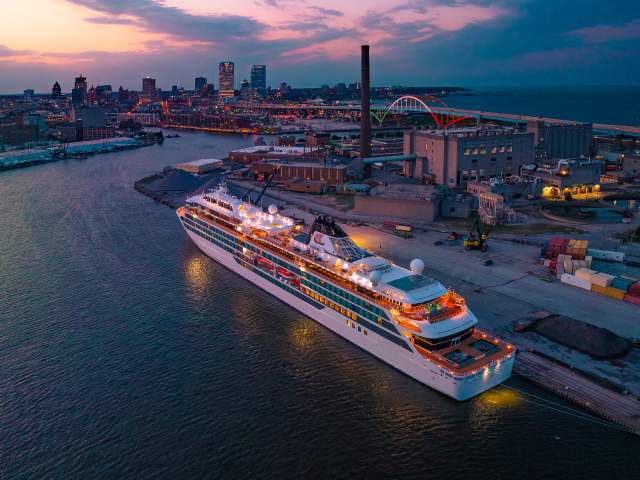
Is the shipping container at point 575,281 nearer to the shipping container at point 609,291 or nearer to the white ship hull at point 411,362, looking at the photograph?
the shipping container at point 609,291

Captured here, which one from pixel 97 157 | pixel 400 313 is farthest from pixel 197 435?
pixel 97 157

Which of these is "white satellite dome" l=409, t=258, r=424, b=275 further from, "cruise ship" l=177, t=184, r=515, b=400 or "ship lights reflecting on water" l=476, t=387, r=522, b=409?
"ship lights reflecting on water" l=476, t=387, r=522, b=409

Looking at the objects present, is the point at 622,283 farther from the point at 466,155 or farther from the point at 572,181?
the point at 466,155

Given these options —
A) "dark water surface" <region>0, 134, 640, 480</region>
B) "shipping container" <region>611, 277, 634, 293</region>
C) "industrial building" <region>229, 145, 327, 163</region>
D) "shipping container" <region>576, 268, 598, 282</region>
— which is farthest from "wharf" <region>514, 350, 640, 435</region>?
"industrial building" <region>229, 145, 327, 163</region>

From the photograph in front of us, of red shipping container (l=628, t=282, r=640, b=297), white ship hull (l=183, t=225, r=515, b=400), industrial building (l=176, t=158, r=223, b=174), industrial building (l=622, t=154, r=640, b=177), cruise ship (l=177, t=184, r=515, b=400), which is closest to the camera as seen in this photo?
white ship hull (l=183, t=225, r=515, b=400)

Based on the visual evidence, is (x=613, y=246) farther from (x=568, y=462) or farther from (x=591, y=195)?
(x=568, y=462)

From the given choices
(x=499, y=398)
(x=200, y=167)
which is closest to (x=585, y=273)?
(x=499, y=398)

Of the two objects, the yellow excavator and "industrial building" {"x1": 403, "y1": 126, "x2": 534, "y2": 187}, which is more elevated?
"industrial building" {"x1": 403, "y1": 126, "x2": 534, "y2": 187}
